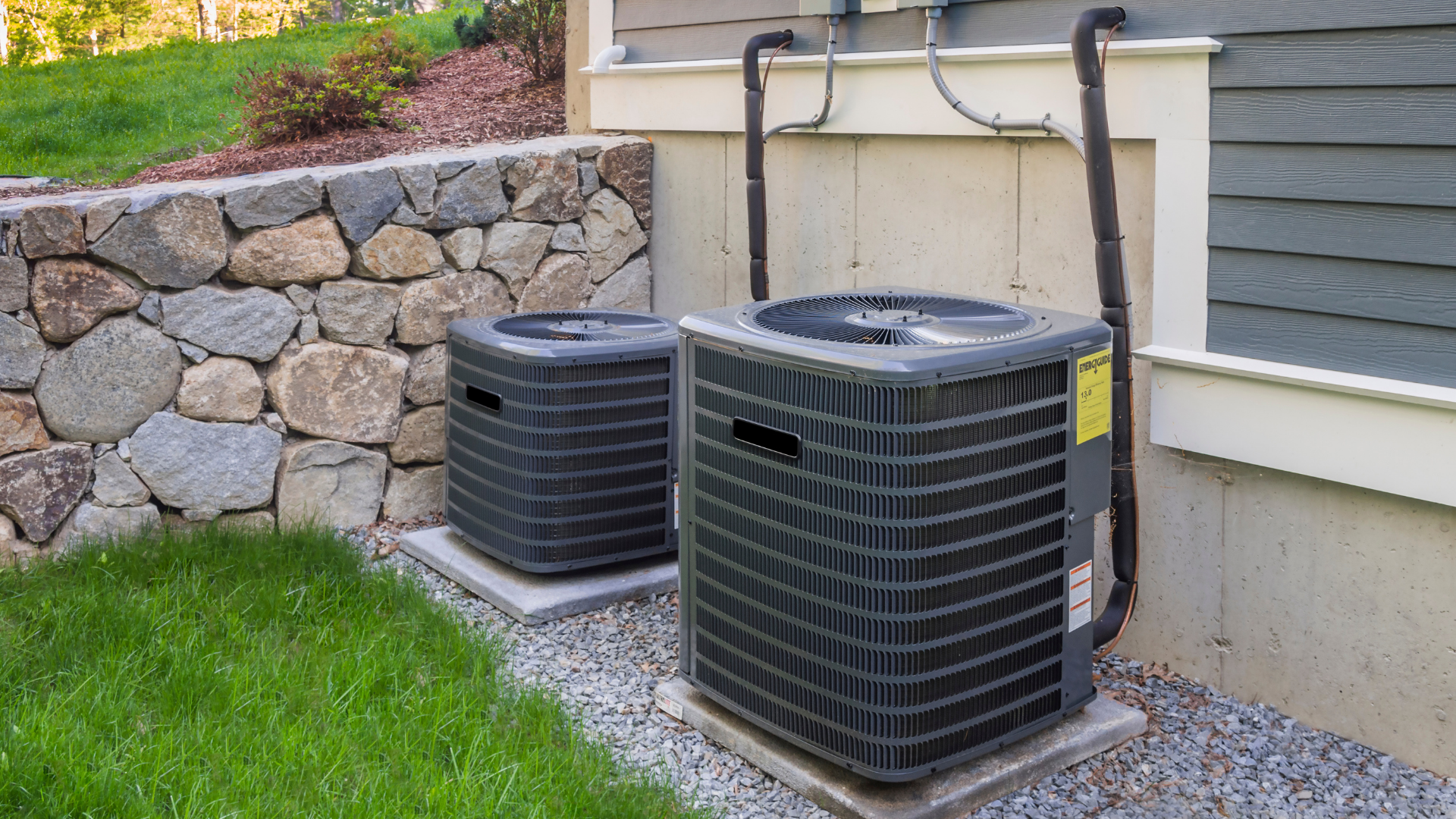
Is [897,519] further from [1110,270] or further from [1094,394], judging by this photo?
[1110,270]

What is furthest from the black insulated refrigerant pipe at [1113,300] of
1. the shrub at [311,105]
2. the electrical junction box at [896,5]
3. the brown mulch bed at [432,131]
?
the shrub at [311,105]

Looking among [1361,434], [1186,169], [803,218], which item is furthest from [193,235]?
[1361,434]

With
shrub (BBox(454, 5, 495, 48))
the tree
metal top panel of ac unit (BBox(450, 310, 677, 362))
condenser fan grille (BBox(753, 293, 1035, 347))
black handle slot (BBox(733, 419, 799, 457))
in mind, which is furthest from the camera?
the tree

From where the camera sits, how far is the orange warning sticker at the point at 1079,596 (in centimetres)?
259

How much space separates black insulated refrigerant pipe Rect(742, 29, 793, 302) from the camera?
4.01m

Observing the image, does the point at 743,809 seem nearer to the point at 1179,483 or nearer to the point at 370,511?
the point at 1179,483

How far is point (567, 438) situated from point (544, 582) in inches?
20.5

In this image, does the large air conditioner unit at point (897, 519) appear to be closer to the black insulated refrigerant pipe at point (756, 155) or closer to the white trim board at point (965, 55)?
the white trim board at point (965, 55)

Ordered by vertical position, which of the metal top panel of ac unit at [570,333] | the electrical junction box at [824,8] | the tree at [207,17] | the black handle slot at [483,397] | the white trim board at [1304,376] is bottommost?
the black handle slot at [483,397]

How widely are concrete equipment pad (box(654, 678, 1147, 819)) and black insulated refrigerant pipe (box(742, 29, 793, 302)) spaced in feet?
5.43

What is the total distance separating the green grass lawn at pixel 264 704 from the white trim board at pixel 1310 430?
168 cm

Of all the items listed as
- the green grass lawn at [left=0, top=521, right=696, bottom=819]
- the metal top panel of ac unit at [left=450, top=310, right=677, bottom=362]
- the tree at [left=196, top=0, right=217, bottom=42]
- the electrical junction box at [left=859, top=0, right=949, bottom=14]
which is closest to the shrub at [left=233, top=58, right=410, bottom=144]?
the metal top panel of ac unit at [left=450, top=310, right=677, bottom=362]

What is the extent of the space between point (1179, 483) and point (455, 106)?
4809mm

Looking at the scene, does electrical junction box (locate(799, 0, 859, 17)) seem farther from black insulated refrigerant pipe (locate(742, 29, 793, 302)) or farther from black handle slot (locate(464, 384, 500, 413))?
black handle slot (locate(464, 384, 500, 413))
